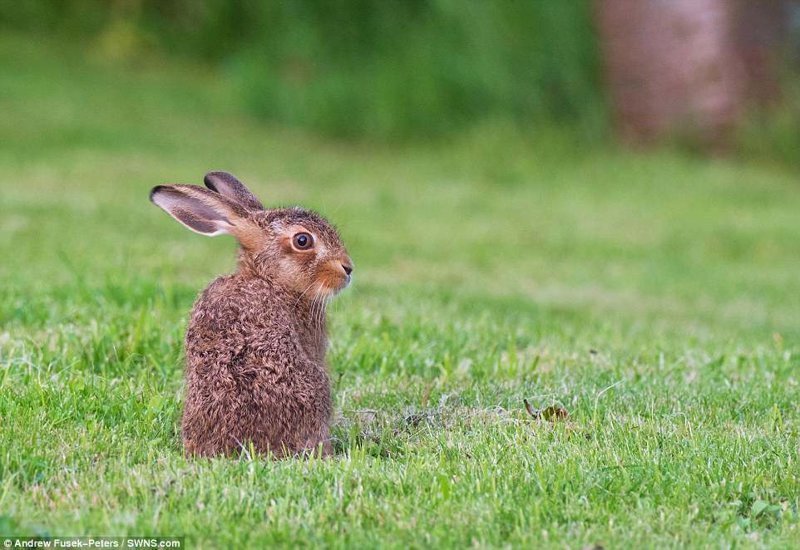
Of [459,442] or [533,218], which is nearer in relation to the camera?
[459,442]

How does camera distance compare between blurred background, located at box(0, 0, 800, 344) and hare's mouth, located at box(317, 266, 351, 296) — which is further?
blurred background, located at box(0, 0, 800, 344)

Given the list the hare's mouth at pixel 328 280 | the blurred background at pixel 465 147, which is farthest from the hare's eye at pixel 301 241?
the blurred background at pixel 465 147

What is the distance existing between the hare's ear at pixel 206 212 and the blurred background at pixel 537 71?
695 inches

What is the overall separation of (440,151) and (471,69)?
1.80 metres

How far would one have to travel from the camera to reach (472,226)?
18.2 metres

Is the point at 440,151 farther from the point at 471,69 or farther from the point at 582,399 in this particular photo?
the point at 582,399

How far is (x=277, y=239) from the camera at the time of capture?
19.7ft

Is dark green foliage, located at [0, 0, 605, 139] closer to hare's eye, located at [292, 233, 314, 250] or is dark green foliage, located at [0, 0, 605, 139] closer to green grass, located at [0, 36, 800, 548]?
green grass, located at [0, 36, 800, 548]

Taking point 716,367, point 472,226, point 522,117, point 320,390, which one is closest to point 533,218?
point 472,226

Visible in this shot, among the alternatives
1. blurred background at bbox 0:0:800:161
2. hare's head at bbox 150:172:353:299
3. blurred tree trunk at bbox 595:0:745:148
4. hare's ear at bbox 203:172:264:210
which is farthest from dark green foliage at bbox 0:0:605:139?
hare's head at bbox 150:172:353:299

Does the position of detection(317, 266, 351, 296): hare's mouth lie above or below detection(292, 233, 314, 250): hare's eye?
below

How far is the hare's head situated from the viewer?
5922 mm

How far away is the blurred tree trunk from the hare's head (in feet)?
58.0

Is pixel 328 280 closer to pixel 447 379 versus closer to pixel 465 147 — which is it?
pixel 447 379
